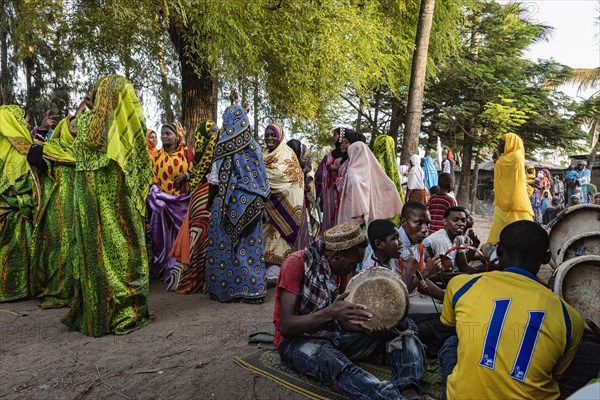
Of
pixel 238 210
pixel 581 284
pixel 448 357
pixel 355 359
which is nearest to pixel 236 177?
pixel 238 210

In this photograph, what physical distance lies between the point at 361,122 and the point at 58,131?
18583 millimetres

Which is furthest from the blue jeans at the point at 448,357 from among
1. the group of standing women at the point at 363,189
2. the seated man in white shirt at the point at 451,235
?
the group of standing women at the point at 363,189

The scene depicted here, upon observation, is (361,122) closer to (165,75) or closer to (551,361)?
(165,75)

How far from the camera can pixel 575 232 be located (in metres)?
3.54

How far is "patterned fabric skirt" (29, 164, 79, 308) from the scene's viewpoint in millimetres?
4871

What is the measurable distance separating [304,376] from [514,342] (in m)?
1.37

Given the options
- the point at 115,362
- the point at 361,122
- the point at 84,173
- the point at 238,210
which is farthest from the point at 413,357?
the point at 361,122

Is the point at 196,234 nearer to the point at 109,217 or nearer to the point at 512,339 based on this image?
the point at 109,217

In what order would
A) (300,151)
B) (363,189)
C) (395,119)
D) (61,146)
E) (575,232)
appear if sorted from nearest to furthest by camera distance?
(575,232) → (61,146) → (363,189) → (300,151) → (395,119)

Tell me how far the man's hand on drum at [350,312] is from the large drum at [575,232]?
1675mm

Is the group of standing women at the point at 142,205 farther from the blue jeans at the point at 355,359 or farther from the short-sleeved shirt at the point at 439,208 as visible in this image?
the blue jeans at the point at 355,359

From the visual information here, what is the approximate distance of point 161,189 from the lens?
238 inches

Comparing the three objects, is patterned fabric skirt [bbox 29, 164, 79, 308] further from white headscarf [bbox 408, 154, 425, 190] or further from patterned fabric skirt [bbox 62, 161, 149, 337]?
white headscarf [bbox 408, 154, 425, 190]

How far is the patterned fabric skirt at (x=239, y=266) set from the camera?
4.89 meters
